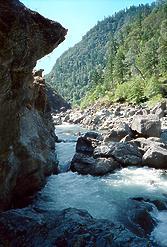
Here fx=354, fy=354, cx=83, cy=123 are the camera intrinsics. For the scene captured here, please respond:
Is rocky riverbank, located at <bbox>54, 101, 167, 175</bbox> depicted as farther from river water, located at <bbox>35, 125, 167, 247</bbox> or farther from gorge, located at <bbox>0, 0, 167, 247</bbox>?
river water, located at <bbox>35, 125, 167, 247</bbox>

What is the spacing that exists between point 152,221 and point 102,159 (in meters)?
11.4

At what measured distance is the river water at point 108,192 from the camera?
1838 centimetres

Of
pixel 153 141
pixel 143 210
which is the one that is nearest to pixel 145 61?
pixel 153 141

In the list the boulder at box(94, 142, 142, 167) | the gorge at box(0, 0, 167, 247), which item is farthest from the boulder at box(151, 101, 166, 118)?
the boulder at box(94, 142, 142, 167)

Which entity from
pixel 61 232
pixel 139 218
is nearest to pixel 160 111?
pixel 139 218

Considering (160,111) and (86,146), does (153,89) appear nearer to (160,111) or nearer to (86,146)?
(160,111)

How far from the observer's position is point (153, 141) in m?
32.7

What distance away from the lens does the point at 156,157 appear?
91.0 feet

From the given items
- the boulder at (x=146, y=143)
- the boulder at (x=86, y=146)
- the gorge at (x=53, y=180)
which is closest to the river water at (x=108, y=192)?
the gorge at (x=53, y=180)

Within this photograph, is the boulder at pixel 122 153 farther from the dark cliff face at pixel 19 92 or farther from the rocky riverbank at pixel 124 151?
the dark cliff face at pixel 19 92

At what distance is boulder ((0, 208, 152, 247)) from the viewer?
11125mm

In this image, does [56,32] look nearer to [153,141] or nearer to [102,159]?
[102,159]

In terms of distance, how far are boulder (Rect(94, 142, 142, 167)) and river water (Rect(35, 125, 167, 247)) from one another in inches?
39.1

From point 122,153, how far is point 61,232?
1809 cm
